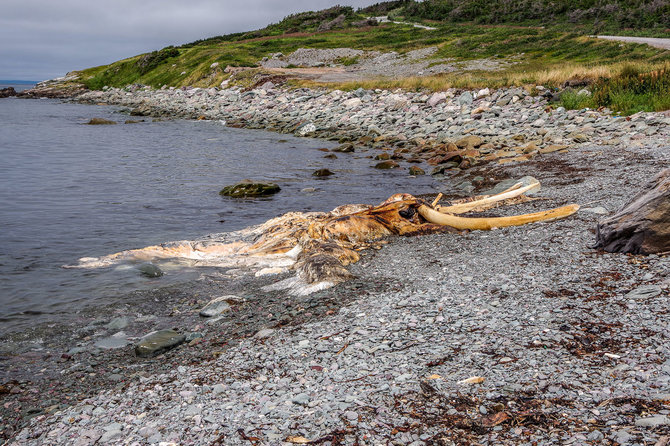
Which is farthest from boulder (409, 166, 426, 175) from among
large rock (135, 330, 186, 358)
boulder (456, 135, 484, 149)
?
large rock (135, 330, 186, 358)

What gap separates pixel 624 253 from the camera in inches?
291

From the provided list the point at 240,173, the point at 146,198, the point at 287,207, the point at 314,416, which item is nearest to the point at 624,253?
the point at 314,416

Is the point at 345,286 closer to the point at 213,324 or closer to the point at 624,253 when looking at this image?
the point at 213,324

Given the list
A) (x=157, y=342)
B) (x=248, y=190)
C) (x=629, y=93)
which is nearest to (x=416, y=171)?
(x=248, y=190)

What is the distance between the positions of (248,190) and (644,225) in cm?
1271

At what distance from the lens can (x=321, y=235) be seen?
10.8 m

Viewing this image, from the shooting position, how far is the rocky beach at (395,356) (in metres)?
4.17

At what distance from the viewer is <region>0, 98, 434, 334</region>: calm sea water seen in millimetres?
9430

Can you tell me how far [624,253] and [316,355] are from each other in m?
4.98

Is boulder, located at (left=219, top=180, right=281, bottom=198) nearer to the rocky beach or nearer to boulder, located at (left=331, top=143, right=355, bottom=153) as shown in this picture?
the rocky beach

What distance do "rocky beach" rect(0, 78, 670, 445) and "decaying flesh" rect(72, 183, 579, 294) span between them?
0.53 meters

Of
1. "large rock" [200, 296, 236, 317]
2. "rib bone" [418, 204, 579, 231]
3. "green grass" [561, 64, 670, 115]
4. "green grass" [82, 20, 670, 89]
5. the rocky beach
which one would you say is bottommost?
"large rock" [200, 296, 236, 317]

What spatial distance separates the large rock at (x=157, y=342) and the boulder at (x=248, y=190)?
1050cm

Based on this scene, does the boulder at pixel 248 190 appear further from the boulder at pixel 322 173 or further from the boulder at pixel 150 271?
the boulder at pixel 150 271
